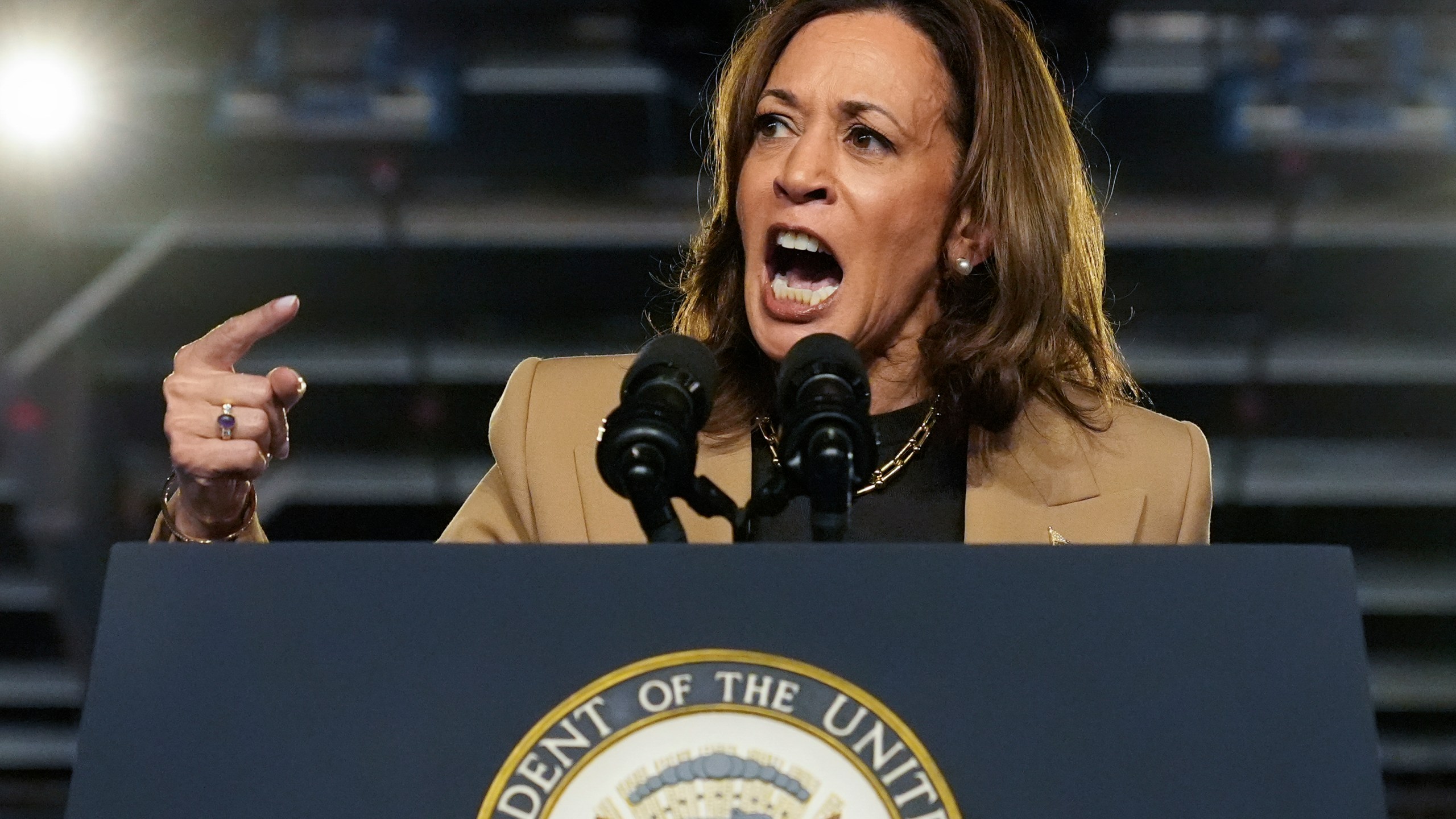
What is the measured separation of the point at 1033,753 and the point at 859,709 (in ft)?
0.26

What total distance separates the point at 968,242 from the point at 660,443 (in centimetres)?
74

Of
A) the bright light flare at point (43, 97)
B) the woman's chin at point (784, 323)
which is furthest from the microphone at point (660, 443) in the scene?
the bright light flare at point (43, 97)

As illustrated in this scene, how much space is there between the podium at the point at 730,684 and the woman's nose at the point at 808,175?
27.8 inches

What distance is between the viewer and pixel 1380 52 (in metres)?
3.18

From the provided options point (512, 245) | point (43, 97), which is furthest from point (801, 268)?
point (43, 97)

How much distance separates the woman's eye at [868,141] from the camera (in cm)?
148

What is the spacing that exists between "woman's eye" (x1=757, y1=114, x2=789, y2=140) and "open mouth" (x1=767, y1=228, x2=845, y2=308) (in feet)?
0.33

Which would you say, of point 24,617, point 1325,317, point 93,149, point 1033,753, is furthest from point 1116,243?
point 1033,753

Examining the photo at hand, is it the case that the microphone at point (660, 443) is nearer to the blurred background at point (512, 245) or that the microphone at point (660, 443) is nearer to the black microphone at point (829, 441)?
the black microphone at point (829, 441)

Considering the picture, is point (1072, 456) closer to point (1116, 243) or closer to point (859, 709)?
point (859, 709)

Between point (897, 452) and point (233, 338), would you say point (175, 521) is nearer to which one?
point (233, 338)

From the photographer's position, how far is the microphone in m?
0.88

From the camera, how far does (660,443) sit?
Answer: 0.89 meters

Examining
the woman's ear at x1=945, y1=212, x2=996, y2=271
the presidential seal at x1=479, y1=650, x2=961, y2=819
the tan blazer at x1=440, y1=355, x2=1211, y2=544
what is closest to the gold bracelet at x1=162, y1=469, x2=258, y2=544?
the tan blazer at x1=440, y1=355, x2=1211, y2=544
